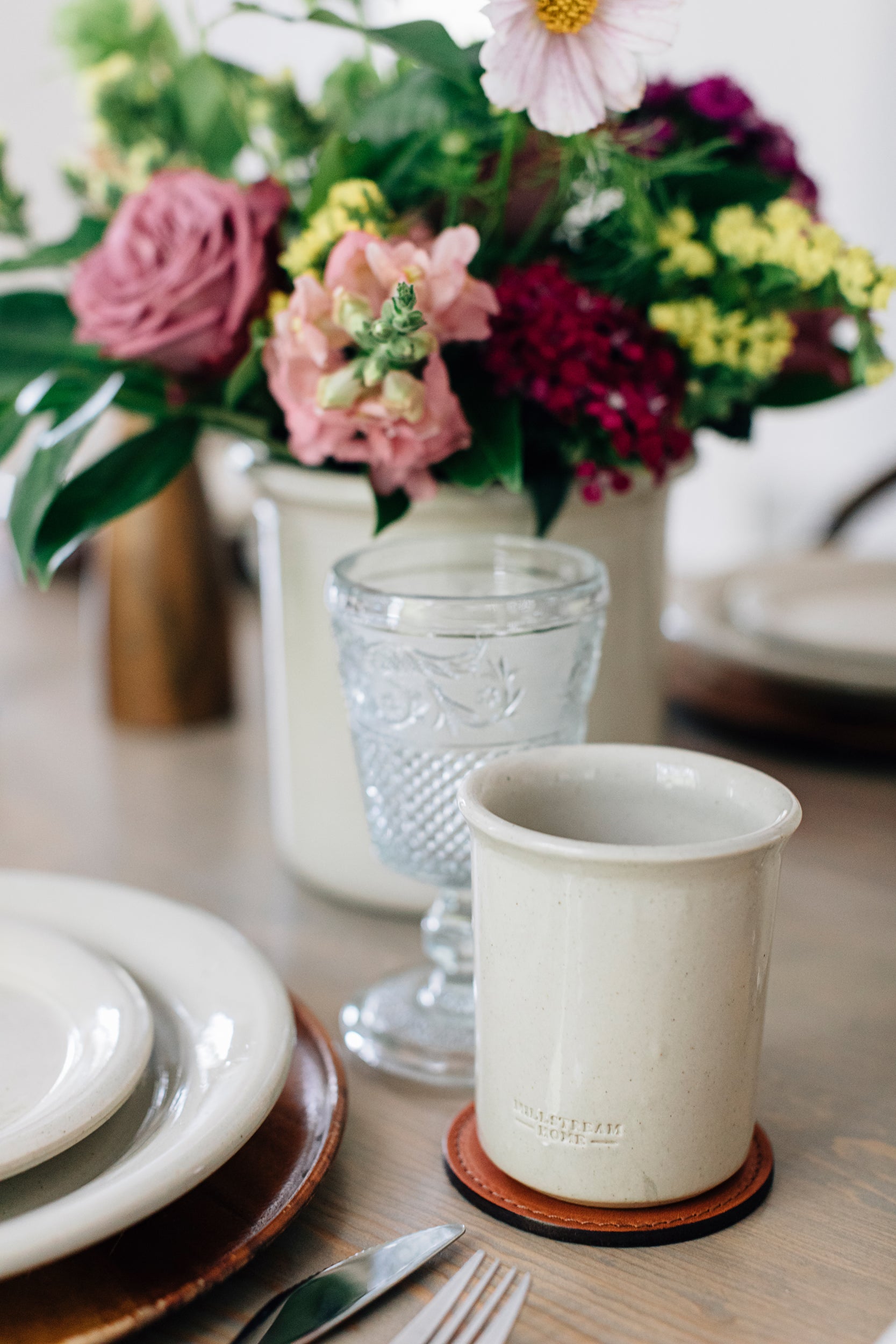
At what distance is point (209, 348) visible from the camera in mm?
569

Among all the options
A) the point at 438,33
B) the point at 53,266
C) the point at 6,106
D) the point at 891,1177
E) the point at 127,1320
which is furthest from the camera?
the point at 6,106

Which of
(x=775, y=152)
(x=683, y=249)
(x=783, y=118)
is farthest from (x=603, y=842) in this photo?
(x=783, y=118)

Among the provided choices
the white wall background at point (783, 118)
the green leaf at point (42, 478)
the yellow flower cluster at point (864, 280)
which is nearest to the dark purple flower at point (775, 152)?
the yellow flower cluster at point (864, 280)

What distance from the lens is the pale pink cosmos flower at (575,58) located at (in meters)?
0.43

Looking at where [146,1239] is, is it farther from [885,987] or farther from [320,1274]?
[885,987]

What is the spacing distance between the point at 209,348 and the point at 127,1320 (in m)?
0.40

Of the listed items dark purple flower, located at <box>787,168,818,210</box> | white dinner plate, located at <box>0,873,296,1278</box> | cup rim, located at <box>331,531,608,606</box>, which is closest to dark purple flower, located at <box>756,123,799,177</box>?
dark purple flower, located at <box>787,168,818,210</box>

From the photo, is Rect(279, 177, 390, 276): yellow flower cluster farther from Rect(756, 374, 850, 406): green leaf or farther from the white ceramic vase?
Rect(756, 374, 850, 406): green leaf

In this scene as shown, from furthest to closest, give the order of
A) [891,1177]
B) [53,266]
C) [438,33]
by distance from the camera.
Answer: [53,266] → [438,33] → [891,1177]

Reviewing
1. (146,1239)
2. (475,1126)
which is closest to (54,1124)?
(146,1239)

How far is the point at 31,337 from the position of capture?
636 mm

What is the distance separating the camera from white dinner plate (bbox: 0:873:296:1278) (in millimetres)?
314

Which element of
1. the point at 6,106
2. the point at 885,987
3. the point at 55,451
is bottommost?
the point at 885,987

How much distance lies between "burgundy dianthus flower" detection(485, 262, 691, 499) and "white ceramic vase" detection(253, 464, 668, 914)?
5cm
